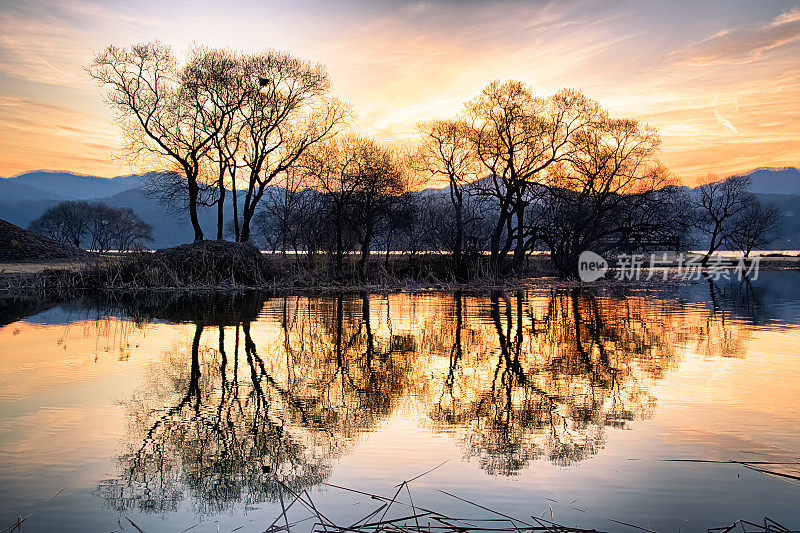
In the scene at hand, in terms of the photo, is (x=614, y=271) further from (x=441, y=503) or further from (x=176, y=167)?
(x=441, y=503)

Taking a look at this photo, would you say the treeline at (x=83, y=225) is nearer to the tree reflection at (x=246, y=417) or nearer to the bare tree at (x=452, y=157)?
the bare tree at (x=452, y=157)

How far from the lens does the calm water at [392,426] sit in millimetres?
3729

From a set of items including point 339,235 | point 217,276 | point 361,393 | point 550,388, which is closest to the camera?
point 361,393

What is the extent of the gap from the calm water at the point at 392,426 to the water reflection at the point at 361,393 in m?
0.03

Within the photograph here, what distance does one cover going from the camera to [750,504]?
12.1ft

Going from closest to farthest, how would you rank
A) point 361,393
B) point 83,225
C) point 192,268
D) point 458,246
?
point 361,393 → point 192,268 → point 458,246 → point 83,225

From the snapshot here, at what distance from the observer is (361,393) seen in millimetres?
6707

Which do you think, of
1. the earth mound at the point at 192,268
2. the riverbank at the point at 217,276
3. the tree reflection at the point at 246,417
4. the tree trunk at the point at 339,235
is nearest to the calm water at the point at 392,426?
the tree reflection at the point at 246,417

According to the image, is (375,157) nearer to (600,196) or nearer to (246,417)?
Result: (600,196)

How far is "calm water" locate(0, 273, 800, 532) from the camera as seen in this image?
12.2 ft

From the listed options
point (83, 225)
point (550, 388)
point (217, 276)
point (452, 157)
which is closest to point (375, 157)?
point (452, 157)

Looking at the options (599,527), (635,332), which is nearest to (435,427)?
(599,527)

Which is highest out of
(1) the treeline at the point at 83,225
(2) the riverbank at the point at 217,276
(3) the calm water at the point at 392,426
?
(1) the treeline at the point at 83,225

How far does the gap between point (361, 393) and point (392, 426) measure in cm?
135
